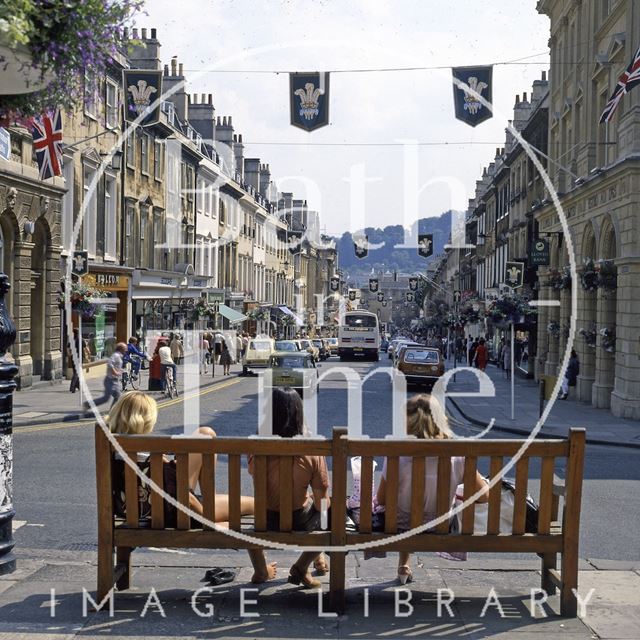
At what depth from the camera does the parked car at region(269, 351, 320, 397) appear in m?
27.1

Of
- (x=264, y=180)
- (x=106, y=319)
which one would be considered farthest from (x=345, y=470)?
(x=264, y=180)

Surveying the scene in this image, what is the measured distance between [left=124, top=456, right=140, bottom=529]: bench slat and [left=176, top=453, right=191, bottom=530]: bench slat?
28cm

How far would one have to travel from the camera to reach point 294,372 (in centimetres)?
2777

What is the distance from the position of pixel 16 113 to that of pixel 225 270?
188 feet

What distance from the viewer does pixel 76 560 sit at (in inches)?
298

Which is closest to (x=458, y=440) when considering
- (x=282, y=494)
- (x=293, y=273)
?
(x=282, y=494)

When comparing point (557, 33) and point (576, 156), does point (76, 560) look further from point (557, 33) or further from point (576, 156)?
point (557, 33)

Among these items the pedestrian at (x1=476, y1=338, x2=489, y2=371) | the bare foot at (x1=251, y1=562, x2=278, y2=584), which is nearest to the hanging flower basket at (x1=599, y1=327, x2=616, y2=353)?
the pedestrian at (x1=476, y1=338, x2=489, y2=371)

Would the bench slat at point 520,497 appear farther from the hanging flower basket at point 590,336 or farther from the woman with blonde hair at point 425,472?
the hanging flower basket at point 590,336

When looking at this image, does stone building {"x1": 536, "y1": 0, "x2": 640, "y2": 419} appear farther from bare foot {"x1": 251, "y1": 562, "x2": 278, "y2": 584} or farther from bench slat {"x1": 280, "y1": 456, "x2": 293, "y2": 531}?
bench slat {"x1": 280, "y1": 456, "x2": 293, "y2": 531}

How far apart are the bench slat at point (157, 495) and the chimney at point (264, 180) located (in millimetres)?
77555

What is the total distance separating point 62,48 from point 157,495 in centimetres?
292

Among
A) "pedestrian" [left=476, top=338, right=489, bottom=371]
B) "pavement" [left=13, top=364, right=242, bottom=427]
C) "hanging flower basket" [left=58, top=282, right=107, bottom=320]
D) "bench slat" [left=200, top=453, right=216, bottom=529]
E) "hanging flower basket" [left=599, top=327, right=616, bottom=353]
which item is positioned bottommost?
"pavement" [left=13, top=364, right=242, bottom=427]

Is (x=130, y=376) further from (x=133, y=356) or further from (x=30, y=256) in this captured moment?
(x=30, y=256)
